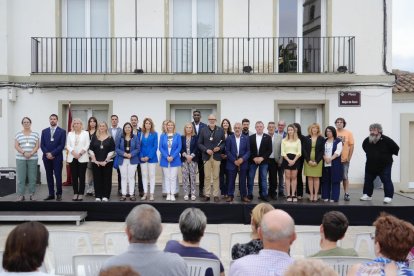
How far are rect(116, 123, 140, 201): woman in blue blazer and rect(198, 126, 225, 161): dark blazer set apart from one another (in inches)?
49.3

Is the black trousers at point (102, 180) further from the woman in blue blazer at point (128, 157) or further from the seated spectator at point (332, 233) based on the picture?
the seated spectator at point (332, 233)

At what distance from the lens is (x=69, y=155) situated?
9.82m

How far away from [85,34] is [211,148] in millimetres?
5549

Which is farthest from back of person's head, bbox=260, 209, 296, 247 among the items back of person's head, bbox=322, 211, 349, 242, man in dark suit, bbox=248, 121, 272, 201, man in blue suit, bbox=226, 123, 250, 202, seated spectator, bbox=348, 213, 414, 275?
man in dark suit, bbox=248, 121, 272, 201

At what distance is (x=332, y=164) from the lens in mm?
9758

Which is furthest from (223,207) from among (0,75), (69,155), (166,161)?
(0,75)

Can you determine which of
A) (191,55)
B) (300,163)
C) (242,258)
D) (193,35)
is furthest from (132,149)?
(242,258)

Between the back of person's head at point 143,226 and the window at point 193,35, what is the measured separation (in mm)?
9803

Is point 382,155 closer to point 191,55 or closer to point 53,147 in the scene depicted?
point 191,55

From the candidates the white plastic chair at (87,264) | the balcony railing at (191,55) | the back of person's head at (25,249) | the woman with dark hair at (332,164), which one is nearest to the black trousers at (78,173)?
the balcony railing at (191,55)

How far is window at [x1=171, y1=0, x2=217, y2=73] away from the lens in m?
13.0

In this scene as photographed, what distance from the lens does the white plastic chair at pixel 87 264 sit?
165 inches

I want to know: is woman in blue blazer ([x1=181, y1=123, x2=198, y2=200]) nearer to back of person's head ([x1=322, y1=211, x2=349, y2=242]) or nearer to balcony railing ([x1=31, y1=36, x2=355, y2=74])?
balcony railing ([x1=31, y1=36, x2=355, y2=74])

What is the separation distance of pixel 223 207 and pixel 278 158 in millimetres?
1522
